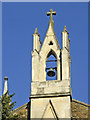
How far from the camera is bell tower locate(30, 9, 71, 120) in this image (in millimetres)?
25328

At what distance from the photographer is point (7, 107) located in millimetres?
25250

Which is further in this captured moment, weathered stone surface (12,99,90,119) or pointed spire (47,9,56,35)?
pointed spire (47,9,56,35)

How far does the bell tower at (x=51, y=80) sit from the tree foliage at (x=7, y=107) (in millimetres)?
882

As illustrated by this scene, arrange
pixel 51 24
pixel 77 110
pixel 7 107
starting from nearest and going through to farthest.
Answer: pixel 7 107, pixel 77 110, pixel 51 24

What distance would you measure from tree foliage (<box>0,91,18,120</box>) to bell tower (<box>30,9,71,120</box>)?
88 centimetres

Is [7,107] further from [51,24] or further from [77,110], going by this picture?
[51,24]

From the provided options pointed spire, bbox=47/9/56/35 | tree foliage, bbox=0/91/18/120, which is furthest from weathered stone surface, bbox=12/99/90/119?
pointed spire, bbox=47/9/56/35

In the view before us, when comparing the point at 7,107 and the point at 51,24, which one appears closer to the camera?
the point at 7,107

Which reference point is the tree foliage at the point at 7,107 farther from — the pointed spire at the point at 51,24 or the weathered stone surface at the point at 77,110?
the pointed spire at the point at 51,24

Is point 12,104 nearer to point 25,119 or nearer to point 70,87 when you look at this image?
point 25,119

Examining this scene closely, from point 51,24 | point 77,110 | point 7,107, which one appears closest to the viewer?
point 7,107

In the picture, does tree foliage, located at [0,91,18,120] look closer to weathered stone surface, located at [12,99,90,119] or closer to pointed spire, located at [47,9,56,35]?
weathered stone surface, located at [12,99,90,119]

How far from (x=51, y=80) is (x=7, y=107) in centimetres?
239

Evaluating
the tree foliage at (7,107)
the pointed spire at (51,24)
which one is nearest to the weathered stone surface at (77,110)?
the tree foliage at (7,107)
